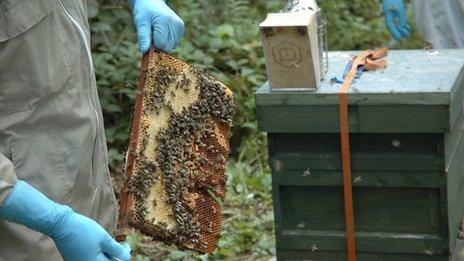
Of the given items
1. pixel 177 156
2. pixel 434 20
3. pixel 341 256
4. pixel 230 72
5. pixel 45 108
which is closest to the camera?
pixel 45 108

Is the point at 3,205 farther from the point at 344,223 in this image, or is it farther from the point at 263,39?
the point at 344,223

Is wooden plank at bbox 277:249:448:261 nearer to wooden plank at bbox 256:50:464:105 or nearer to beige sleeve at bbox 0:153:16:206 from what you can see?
wooden plank at bbox 256:50:464:105

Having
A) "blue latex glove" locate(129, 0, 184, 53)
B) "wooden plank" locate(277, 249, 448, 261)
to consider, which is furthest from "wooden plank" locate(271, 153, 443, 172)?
"blue latex glove" locate(129, 0, 184, 53)

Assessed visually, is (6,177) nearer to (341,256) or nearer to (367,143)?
(367,143)

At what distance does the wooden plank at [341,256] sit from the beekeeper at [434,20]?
1523 mm

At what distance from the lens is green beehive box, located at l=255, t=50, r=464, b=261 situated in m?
2.91

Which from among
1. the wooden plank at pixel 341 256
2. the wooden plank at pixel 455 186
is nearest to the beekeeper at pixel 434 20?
the wooden plank at pixel 455 186

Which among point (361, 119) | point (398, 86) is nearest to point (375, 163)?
point (361, 119)

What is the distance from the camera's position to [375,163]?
2.99 meters

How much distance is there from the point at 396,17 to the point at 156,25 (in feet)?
6.63

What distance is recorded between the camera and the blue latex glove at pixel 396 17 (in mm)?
4289

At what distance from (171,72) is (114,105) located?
2.79 metres

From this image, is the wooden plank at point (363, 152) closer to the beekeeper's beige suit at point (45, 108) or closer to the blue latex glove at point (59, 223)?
the beekeeper's beige suit at point (45, 108)

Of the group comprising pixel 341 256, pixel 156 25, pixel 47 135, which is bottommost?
pixel 341 256
